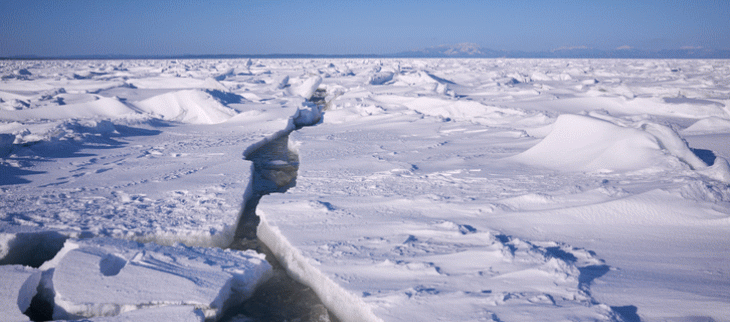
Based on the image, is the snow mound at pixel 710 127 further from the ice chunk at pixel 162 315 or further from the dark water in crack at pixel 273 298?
the ice chunk at pixel 162 315

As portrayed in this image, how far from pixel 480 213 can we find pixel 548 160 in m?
1.72

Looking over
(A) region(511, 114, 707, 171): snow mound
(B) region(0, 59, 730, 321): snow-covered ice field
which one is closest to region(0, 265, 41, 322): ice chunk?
(B) region(0, 59, 730, 321): snow-covered ice field

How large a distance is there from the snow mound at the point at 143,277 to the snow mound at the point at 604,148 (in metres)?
3.26

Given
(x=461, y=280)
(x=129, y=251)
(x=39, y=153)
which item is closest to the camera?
(x=461, y=280)

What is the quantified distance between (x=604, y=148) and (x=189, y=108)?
7.63 m

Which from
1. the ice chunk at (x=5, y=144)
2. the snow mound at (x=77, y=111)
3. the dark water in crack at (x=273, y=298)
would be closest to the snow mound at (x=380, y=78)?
the snow mound at (x=77, y=111)

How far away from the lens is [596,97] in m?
9.29

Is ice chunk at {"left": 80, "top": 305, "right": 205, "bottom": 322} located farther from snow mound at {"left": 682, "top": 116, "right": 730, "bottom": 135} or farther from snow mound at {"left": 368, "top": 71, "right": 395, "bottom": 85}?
snow mound at {"left": 368, "top": 71, "right": 395, "bottom": 85}

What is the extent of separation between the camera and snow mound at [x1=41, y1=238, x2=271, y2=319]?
2141 mm

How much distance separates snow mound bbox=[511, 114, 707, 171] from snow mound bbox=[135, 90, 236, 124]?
611 centimetres

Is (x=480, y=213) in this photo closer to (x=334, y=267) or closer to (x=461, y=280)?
(x=461, y=280)

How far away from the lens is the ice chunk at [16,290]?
6.60ft

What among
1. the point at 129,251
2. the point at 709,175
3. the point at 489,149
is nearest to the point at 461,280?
the point at 129,251

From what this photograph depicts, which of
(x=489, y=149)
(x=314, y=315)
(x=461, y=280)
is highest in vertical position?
(x=489, y=149)
